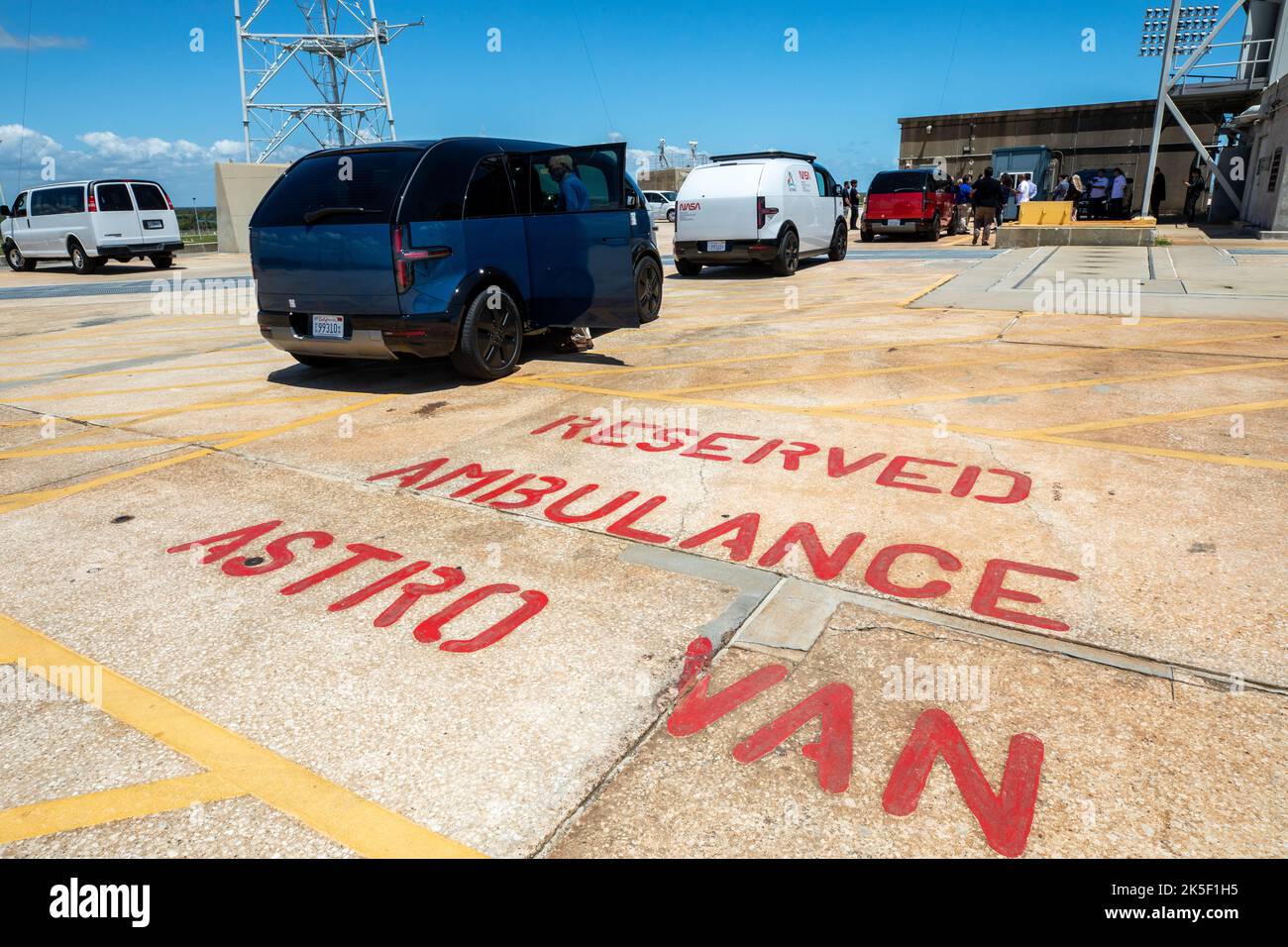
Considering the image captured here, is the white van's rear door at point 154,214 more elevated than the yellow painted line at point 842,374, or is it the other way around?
the white van's rear door at point 154,214

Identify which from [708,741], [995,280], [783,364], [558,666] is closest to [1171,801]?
[708,741]

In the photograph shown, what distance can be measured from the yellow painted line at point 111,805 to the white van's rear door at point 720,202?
41.6ft

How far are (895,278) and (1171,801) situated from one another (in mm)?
13016

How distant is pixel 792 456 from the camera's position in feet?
16.4

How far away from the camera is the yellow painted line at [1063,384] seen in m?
6.11

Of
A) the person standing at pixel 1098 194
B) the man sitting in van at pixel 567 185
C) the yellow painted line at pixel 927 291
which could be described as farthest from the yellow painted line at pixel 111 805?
the person standing at pixel 1098 194

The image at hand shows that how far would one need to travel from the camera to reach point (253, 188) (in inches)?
1019

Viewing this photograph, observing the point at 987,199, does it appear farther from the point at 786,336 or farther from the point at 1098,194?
the point at 786,336

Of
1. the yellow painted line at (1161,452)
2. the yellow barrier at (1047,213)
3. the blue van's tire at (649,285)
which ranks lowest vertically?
the yellow painted line at (1161,452)

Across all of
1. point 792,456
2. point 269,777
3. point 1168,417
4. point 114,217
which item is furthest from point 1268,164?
point 114,217

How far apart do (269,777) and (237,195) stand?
1094 inches

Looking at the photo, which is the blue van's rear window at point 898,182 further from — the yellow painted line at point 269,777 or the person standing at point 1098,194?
the yellow painted line at point 269,777

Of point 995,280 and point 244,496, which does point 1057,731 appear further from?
point 995,280

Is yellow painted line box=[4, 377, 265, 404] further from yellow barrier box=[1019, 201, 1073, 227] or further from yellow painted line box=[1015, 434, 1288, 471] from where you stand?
yellow barrier box=[1019, 201, 1073, 227]
